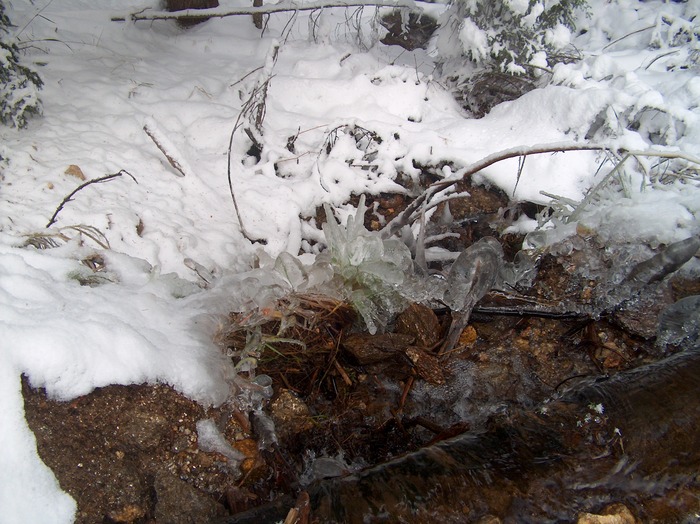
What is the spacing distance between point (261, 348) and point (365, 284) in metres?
0.52

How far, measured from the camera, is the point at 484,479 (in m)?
1.26

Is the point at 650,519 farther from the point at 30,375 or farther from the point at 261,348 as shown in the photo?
the point at 30,375

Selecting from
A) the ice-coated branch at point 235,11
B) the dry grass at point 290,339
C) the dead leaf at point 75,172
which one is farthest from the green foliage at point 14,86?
the dry grass at point 290,339

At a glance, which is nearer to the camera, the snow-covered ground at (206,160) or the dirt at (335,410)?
the dirt at (335,410)

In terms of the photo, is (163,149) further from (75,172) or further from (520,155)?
(520,155)

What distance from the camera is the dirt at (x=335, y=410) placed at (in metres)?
1.38

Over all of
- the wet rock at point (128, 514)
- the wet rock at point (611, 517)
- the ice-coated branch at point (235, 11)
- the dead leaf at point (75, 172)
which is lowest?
the wet rock at point (128, 514)

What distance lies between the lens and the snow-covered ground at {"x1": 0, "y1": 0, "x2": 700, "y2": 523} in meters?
1.56

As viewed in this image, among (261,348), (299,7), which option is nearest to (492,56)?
(299,7)

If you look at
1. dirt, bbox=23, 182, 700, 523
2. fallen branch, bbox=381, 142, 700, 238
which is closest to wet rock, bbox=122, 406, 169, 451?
dirt, bbox=23, 182, 700, 523

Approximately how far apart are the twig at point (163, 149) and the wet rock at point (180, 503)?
1780 mm

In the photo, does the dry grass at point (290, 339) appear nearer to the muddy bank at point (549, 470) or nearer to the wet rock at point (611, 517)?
the muddy bank at point (549, 470)

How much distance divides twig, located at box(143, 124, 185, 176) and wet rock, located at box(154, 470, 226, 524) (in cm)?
178

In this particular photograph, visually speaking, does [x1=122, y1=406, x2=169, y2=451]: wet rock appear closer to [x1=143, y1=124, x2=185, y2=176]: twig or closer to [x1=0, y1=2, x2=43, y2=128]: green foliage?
[x1=143, y1=124, x2=185, y2=176]: twig
